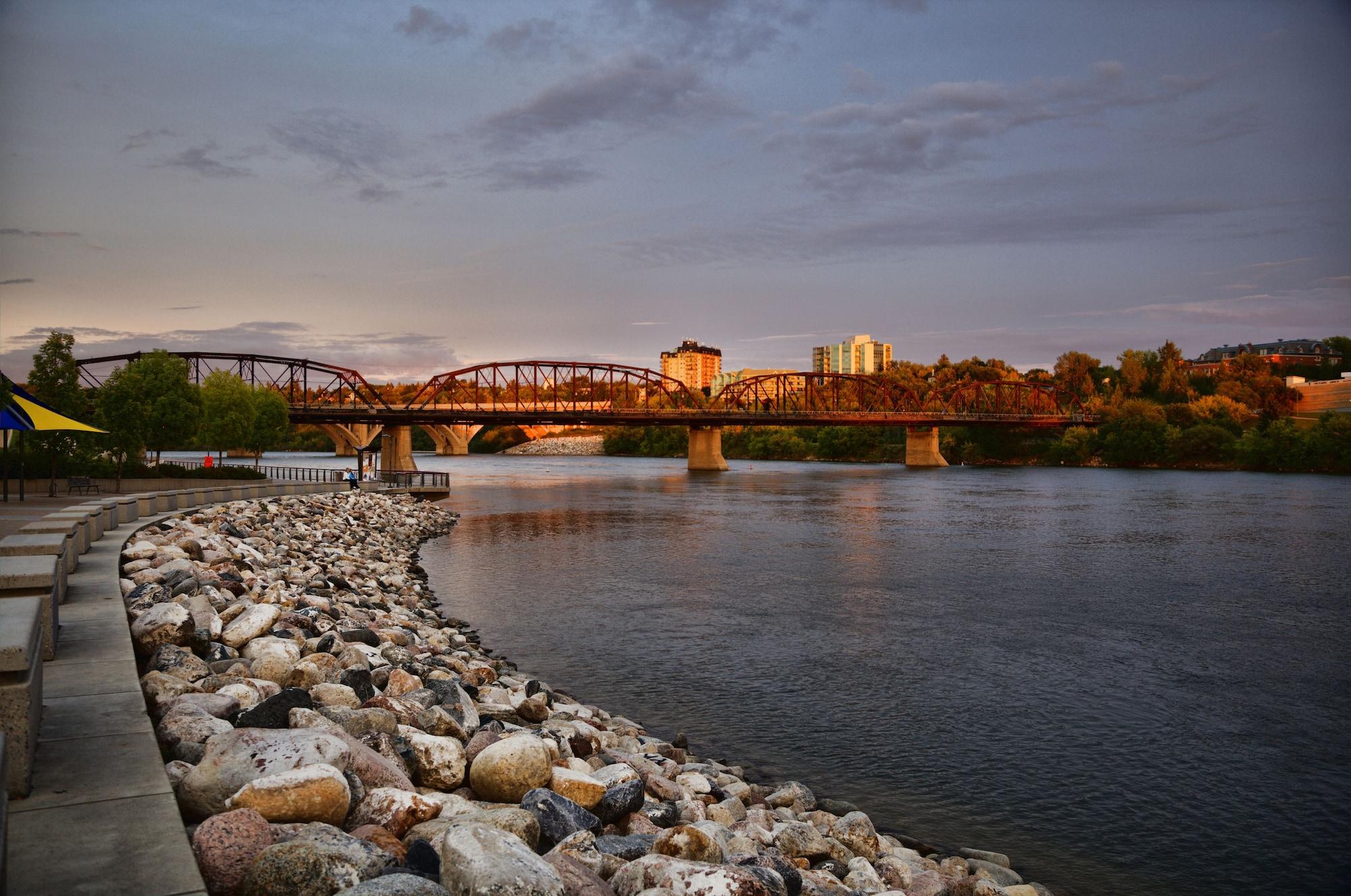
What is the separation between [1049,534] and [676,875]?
44.0 meters

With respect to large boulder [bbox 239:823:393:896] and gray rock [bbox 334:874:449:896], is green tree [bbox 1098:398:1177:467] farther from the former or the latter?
gray rock [bbox 334:874:449:896]

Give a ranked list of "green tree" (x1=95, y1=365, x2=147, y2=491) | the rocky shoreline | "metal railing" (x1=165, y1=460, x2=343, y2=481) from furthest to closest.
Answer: "metal railing" (x1=165, y1=460, x2=343, y2=481)
"green tree" (x1=95, y1=365, x2=147, y2=491)
the rocky shoreline

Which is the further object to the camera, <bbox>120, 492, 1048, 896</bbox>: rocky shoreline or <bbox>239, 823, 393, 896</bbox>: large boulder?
<bbox>120, 492, 1048, 896</bbox>: rocky shoreline

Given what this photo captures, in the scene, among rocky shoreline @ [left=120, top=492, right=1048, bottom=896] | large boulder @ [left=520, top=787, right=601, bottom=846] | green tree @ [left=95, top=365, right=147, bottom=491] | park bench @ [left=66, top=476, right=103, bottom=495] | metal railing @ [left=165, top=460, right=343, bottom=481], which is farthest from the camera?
metal railing @ [left=165, top=460, right=343, bottom=481]

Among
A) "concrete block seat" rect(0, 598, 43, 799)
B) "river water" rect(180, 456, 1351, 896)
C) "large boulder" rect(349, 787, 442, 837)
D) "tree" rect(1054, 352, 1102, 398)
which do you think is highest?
"tree" rect(1054, 352, 1102, 398)

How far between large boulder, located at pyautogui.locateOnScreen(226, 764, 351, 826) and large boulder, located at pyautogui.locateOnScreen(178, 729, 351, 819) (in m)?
0.16

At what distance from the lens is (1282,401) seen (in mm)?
138375

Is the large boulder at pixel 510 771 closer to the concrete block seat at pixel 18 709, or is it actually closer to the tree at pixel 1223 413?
the concrete block seat at pixel 18 709

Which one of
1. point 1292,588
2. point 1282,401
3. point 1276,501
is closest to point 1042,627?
point 1292,588

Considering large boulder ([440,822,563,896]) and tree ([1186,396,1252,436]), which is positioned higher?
tree ([1186,396,1252,436])

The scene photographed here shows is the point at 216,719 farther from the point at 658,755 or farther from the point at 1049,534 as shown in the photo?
the point at 1049,534

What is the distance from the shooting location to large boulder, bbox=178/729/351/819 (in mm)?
6297

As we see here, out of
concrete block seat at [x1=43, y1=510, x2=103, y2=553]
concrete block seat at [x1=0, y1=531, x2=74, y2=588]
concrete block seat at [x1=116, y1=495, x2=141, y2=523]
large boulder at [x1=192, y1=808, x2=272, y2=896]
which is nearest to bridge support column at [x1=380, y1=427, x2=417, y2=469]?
concrete block seat at [x1=116, y1=495, x2=141, y2=523]

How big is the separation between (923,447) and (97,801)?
15403 centimetres
